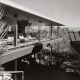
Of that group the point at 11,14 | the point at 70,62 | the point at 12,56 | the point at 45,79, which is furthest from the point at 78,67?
the point at 12,56

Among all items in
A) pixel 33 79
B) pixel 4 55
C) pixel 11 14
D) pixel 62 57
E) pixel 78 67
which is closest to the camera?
pixel 4 55

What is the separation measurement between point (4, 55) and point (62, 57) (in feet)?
59.4

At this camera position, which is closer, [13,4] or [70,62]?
[13,4]

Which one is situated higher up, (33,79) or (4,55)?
(4,55)

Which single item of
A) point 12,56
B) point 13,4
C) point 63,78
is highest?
point 13,4

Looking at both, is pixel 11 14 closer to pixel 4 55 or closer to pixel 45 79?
pixel 4 55

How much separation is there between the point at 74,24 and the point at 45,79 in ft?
159

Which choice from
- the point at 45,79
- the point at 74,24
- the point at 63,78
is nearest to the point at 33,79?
the point at 45,79

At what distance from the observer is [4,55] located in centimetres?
693

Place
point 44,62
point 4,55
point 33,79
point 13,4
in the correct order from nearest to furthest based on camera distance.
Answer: point 4,55 < point 13,4 < point 33,79 < point 44,62

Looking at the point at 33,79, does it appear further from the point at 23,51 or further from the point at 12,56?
the point at 12,56

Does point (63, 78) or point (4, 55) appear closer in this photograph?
point (4, 55)

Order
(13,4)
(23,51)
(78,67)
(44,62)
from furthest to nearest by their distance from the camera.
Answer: (44,62) → (78,67) → (23,51) → (13,4)

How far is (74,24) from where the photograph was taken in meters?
61.8
